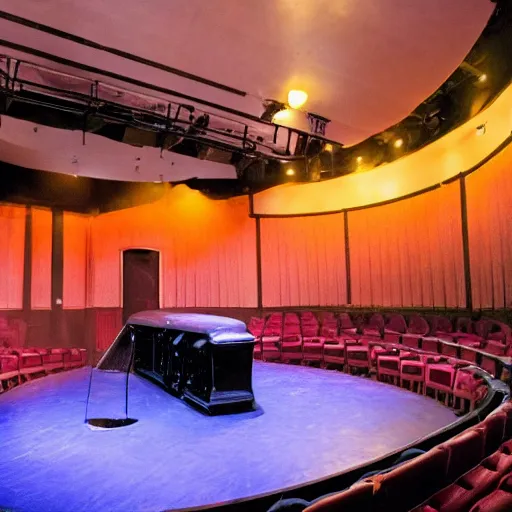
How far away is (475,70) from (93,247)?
8670 mm

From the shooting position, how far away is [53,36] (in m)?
4.96

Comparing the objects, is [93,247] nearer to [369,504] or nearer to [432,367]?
[432,367]

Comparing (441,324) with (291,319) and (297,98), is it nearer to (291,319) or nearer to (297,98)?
(291,319)

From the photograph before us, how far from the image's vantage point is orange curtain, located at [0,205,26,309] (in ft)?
30.0

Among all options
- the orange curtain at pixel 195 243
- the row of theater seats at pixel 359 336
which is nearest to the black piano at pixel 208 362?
the row of theater seats at pixel 359 336

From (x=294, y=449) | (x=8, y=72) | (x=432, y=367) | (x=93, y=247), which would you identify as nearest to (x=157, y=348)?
(x=294, y=449)

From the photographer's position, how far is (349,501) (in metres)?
1.64

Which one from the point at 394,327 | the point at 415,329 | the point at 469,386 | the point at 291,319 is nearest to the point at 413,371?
the point at 469,386

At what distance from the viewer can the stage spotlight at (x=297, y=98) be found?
624cm

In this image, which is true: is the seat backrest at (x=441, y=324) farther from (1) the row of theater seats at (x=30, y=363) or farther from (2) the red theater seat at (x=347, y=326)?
(1) the row of theater seats at (x=30, y=363)

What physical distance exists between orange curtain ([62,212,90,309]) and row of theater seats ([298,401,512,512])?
937cm

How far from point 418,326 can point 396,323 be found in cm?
55

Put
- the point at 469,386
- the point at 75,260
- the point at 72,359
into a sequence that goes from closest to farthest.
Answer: the point at 469,386, the point at 72,359, the point at 75,260

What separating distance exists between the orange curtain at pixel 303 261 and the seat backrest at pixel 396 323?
1.69 meters
